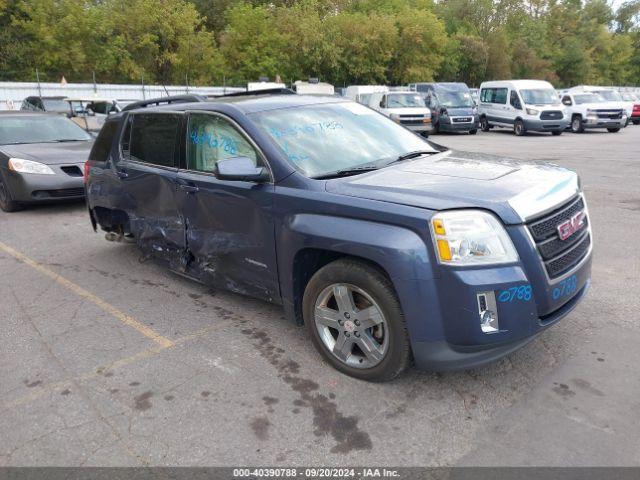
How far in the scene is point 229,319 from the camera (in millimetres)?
4344

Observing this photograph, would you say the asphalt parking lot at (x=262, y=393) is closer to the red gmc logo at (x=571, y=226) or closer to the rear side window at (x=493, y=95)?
the red gmc logo at (x=571, y=226)

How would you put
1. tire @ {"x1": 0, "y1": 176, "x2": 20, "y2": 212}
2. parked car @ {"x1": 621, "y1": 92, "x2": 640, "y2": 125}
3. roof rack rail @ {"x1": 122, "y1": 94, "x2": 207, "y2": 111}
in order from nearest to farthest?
roof rack rail @ {"x1": 122, "y1": 94, "x2": 207, "y2": 111}
tire @ {"x1": 0, "y1": 176, "x2": 20, "y2": 212}
parked car @ {"x1": 621, "y1": 92, "x2": 640, "y2": 125}

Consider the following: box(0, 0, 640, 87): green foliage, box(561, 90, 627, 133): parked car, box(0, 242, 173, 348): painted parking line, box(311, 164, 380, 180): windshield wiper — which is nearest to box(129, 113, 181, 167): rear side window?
box(0, 242, 173, 348): painted parking line

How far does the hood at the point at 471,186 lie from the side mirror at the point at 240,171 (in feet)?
→ 1.71

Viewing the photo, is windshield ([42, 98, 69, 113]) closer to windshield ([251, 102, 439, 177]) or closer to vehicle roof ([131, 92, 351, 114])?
vehicle roof ([131, 92, 351, 114])

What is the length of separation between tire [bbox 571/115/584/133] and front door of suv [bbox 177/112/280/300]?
75.9 feet

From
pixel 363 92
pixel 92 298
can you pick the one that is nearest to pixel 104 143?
pixel 92 298

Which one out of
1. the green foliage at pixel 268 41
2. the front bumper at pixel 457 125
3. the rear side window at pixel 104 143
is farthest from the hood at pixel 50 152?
the green foliage at pixel 268 41

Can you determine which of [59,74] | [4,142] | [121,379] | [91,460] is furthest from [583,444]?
[59,74]

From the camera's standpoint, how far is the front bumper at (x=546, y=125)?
2162cm

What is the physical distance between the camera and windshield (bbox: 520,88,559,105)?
22.0 metres

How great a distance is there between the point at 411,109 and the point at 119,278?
18.7 meters

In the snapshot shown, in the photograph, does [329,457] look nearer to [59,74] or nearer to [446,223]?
[446,223]

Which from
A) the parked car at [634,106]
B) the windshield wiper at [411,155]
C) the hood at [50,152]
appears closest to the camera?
the windshield wiper at [411,155]
